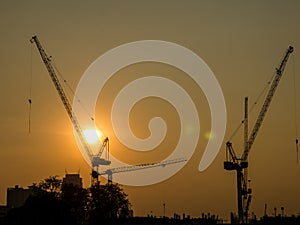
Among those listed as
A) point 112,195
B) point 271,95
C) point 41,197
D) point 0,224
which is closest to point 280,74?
→ point 271,95

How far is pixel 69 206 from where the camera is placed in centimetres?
18088

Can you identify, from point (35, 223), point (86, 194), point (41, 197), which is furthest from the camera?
point (86, 194)

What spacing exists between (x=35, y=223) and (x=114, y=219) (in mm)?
29643

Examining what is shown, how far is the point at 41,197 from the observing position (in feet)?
587

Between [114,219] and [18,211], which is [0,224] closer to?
[18,211]

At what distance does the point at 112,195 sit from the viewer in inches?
7736

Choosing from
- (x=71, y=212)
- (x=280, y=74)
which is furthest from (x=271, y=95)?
(x=71, y=212)

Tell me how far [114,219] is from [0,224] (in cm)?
3436

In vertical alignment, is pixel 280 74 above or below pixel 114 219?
above

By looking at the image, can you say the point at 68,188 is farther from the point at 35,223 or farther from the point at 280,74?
the point at 280,74

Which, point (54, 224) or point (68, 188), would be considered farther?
point (68, 188)

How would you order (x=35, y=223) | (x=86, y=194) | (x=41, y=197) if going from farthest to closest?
(x=86, y=194)
(x=41, y=197)
(x=35, y=223)

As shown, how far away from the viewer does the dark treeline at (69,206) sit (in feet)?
565

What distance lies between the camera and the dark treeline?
172 m
